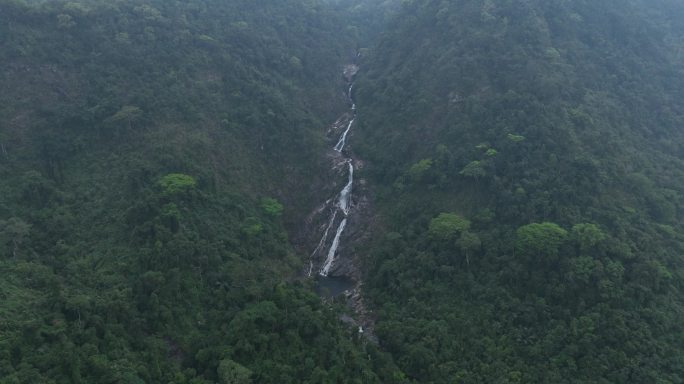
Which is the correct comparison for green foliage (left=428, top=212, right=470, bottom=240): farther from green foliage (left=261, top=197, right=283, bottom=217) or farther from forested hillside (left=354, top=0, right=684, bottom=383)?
green foliage (left=261, top=197, right=283, bottom=217)

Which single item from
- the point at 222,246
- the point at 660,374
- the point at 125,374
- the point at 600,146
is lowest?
the point at 222,246

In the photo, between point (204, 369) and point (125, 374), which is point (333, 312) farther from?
point (125, 374)

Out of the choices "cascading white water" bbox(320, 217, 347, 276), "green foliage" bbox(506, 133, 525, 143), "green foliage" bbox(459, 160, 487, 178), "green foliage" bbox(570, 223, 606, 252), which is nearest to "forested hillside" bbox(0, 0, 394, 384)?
"cascading white water" bbox(320, 217, 347, 276)

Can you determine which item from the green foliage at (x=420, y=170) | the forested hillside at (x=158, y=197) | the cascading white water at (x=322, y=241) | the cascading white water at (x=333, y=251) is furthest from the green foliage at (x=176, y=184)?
the green foliage at (x=420, y=170)

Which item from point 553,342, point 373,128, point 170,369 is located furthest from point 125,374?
point 373,128

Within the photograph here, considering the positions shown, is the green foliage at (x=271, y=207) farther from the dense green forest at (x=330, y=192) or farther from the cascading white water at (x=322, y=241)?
the cascading white water at (x=322, y=241)

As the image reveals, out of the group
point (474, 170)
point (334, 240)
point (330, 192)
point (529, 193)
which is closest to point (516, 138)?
point (474, 170)
